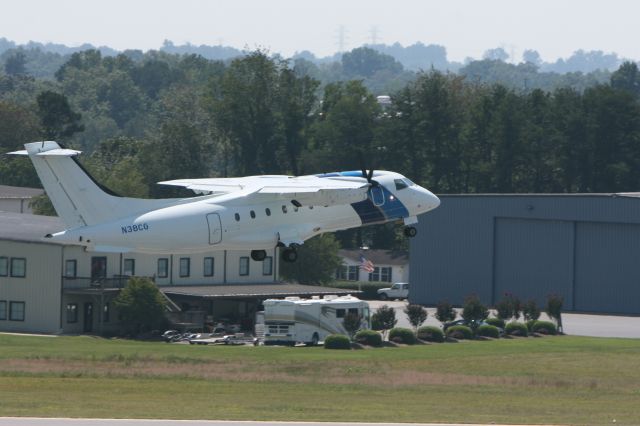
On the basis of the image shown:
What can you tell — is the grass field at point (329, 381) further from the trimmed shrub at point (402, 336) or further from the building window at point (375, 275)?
the building window at point (375, 275)

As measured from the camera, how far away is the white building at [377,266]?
156875 mm

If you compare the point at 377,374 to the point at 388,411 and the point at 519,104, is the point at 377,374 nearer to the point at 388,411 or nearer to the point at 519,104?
the point at 388,411

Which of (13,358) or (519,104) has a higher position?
(519,104)

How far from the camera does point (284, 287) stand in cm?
12031

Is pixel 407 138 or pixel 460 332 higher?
pixel 407 138

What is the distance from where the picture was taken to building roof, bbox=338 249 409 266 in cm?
15738

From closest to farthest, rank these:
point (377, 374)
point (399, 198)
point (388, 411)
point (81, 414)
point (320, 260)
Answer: point (81, 414), point (388, 411), point (399, 198), point (377, 374), point (320, 260)

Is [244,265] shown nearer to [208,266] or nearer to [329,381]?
[208,266]

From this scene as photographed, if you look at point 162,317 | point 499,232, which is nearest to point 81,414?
point 162,317

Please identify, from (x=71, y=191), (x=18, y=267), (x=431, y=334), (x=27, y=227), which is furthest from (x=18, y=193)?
(x=71, y=191)

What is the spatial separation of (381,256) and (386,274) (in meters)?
2.72

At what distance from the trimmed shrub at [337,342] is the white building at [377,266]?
55.8 m

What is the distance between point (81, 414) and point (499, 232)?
77.3 metres

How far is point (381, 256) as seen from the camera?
160m
